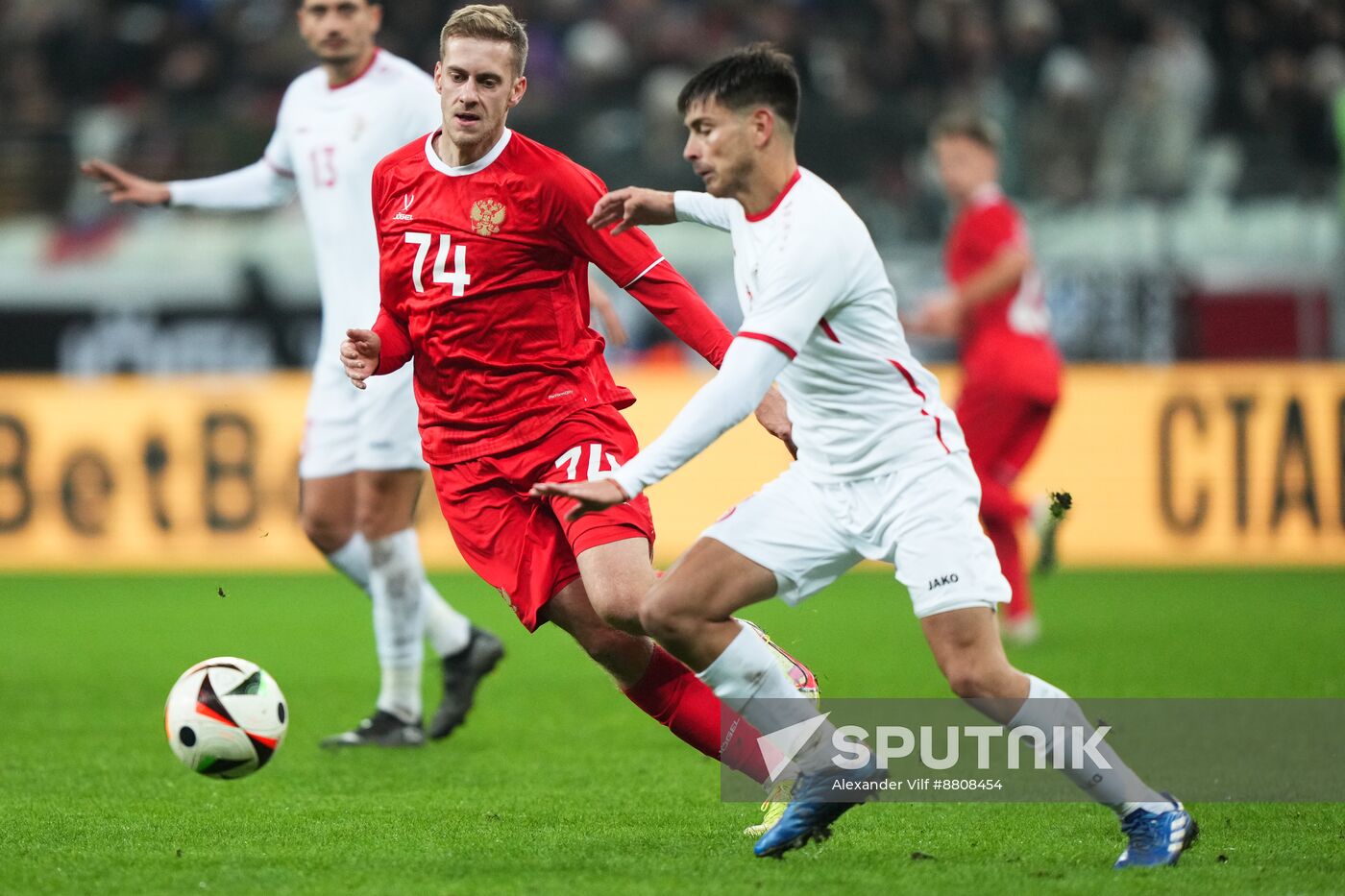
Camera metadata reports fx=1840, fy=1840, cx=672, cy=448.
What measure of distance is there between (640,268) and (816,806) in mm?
1565

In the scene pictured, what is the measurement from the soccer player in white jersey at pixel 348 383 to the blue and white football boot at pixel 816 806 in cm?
236

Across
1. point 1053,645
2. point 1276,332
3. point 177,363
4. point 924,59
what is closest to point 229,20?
point 177,363

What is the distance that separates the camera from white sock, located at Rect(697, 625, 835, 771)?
4688mm

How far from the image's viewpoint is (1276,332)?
13383 mm

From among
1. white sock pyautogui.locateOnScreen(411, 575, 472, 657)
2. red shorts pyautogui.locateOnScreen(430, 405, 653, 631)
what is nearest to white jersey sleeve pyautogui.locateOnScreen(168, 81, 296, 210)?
white sock pyautogui.locateOnScreen(411, 575, 472, 657)

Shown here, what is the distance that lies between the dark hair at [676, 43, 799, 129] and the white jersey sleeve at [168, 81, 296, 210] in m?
2.79

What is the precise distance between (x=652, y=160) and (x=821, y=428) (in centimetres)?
939

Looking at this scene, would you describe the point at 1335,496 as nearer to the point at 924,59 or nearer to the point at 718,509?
the point at 718,509

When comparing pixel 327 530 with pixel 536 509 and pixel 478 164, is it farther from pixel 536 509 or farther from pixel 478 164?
pixel 478 164

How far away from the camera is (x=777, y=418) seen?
4992mm

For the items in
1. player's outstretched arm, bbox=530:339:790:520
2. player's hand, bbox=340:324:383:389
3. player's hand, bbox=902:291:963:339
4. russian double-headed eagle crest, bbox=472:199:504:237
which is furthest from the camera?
player's hand, bbox=902:291:963:339

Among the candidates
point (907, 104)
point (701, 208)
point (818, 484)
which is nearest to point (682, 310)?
point (701, 208)

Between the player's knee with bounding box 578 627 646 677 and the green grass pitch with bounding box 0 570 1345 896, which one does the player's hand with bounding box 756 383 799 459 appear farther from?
the green grass pitch with bounding box 0 570 1345 896

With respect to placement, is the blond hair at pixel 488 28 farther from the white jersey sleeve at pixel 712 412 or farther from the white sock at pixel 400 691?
the white sock at pixel 400 691
